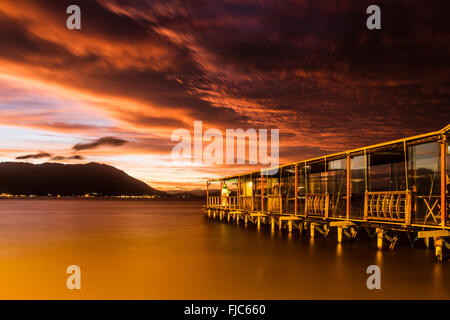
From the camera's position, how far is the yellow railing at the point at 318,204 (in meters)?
16.4

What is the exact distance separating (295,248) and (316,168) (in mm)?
7782

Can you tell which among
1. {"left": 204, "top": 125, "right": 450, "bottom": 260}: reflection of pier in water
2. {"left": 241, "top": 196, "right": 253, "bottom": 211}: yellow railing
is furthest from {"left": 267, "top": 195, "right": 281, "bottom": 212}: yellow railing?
{"left": 241, "top": 196, "right": 253, "bottom": 211}: yellow railing

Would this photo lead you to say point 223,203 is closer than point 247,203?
No

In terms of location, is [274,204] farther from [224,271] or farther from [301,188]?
[224,271]

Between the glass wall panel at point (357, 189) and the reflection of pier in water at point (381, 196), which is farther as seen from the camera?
the glass wall panel at point (357, 189)

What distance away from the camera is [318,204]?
17.5 meters

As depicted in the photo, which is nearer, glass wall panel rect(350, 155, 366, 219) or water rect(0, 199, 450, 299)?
water rect(0, 199, 450, 299)

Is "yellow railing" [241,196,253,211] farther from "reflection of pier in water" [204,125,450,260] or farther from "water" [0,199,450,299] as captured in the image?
"water" [0,199,450,299]

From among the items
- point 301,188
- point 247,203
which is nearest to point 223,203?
point 247,203

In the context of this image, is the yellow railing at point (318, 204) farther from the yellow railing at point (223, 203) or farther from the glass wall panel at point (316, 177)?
the yellow railing at point (223, 203)

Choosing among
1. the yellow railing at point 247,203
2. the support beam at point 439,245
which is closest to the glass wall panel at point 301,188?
the yellow railing at point 247,203

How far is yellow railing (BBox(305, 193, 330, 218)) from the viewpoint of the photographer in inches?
647
